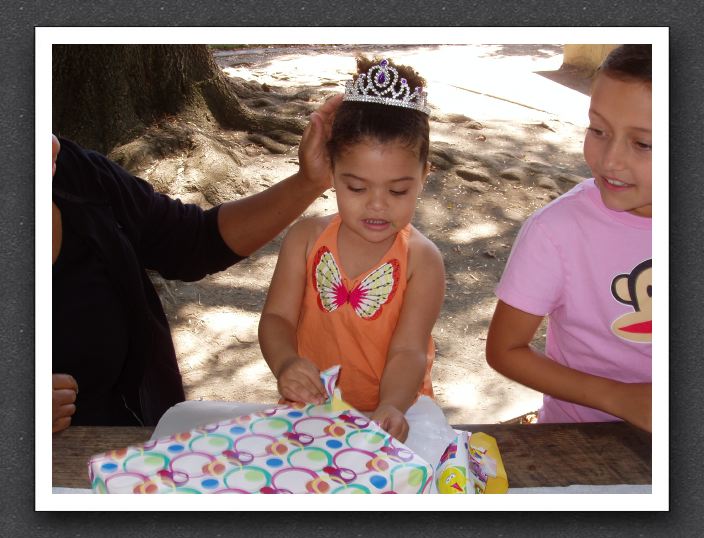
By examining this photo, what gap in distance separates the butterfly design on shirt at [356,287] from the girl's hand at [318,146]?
0.16 m

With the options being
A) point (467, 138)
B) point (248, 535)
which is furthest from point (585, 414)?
point (467, 138)

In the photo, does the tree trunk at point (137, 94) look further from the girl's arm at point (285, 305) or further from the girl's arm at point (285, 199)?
the girl's arm at point (285, 305)

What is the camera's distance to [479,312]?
12.4 ft

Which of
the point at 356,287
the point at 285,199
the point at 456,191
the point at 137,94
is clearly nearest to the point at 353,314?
the point at 356,287

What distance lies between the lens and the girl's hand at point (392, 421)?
1353mm

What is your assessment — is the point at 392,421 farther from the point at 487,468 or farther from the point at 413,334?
the point at 413,334

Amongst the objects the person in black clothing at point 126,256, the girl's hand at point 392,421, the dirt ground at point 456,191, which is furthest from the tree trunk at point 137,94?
the girl's hand at point 392,421

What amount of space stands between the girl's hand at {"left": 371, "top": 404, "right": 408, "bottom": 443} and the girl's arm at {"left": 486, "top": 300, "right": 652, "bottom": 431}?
12.5 inches

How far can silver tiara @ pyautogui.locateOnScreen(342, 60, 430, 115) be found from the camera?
1.66 meters

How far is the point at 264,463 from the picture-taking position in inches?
48.6

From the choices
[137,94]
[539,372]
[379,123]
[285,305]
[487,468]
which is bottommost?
[487,468]

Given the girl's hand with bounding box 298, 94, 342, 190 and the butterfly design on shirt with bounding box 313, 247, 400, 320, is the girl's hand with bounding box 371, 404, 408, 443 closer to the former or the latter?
the butterfly design on shirt with bounding box 313, 247, 400, 320

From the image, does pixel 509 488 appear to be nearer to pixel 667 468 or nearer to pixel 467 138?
pixel 667 468

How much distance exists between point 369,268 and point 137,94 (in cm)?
259
